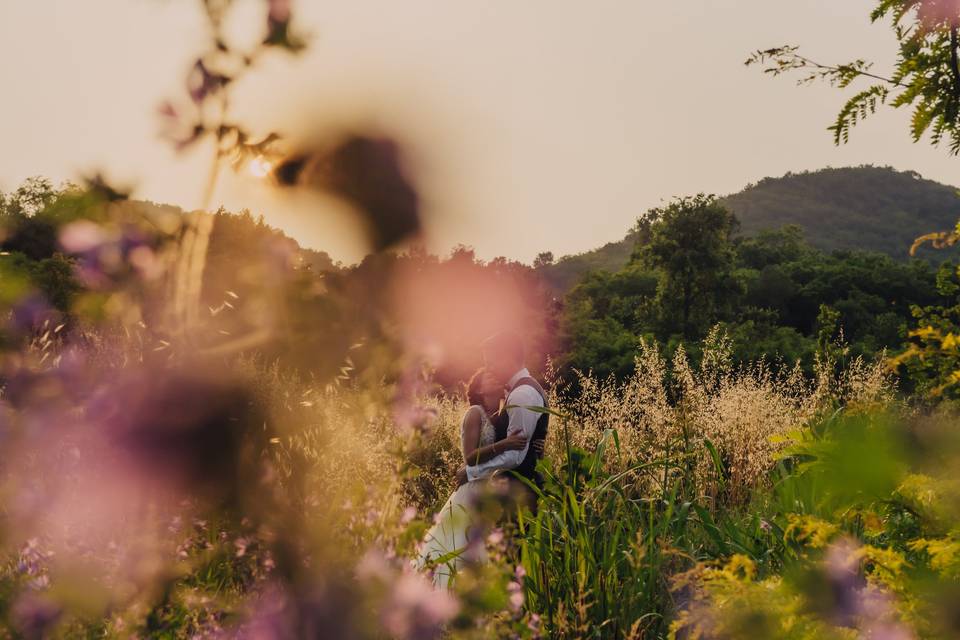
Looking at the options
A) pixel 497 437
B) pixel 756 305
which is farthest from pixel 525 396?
pixel 756 305

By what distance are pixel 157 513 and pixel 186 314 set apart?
38 centimetres

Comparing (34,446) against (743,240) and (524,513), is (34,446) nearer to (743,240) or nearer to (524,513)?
(524,513)

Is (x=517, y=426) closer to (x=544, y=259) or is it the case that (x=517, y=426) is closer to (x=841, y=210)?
(x=544, y=259)

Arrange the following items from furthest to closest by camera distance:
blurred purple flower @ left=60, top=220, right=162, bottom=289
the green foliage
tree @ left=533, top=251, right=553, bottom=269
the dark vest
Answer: tree @ left=533, top=251, right=553, bottom=269
the green foliage
the dark vest
blurred purple flower @ left=60, top=220, right=162, bottom=289

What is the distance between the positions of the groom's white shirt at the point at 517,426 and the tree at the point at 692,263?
20959 mm

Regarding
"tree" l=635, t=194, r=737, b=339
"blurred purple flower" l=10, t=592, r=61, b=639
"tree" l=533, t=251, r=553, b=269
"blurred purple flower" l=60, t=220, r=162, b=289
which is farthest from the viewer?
"tree" l=533, t=251, r=553, b=269

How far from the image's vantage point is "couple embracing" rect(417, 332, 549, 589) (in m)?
4.73

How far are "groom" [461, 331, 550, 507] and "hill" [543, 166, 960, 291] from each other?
51832 mm

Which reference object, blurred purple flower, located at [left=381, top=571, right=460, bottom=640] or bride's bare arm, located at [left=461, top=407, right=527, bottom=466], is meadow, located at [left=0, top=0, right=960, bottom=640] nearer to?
blurred purple flower, located at [left=381, top=571, right=460, bottom=640]

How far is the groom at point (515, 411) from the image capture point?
4.78 metres

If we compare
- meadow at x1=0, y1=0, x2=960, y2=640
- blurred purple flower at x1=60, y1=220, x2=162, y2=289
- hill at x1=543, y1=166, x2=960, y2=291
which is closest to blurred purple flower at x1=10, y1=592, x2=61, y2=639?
meadow at x1=0, y1=0, x2=960, y2=640

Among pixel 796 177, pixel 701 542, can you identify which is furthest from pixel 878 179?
pixel 701 542

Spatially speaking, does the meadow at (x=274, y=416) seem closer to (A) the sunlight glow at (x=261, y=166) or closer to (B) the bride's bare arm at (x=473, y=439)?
(A) the sunlight glow at (x=261, y=166)

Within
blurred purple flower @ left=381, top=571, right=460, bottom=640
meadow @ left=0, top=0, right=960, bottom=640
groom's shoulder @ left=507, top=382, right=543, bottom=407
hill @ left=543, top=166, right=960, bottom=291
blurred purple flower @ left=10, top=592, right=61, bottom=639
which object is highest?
hill @ left=543, top=166, right=960, bottom=291
